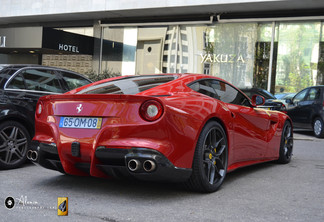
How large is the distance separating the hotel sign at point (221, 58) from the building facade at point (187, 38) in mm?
43

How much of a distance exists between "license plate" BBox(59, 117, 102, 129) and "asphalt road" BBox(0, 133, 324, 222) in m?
0.68

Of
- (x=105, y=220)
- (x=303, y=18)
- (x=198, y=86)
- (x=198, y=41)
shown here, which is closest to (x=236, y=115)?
(x=198, y=86)

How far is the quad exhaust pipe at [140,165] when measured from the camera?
375cm

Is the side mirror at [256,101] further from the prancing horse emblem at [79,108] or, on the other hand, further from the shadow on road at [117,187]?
the prancing horse emblem at [79,108]

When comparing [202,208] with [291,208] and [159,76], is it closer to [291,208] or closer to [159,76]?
[291,208]

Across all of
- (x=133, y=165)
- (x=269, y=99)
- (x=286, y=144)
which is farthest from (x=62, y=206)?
(x=269, y=99)

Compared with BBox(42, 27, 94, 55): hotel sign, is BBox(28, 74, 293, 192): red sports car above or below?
below

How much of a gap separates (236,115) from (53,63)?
19.1 metres

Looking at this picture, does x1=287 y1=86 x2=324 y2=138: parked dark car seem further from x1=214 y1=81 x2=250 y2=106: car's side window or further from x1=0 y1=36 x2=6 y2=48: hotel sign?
x1=0 y1=36 x2=6 y2=48: hotel sign

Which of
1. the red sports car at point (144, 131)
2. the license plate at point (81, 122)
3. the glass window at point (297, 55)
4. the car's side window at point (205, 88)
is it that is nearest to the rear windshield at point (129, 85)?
the red sports car at point (144, 131)

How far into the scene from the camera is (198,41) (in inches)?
752

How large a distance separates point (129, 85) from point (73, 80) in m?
2.44

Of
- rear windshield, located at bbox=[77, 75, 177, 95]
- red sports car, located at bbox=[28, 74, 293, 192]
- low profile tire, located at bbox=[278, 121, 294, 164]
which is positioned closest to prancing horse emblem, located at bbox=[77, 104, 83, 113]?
red sports car, located at bbox=[28, 74, 293, 192]

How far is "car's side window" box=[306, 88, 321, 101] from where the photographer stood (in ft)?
38.7
